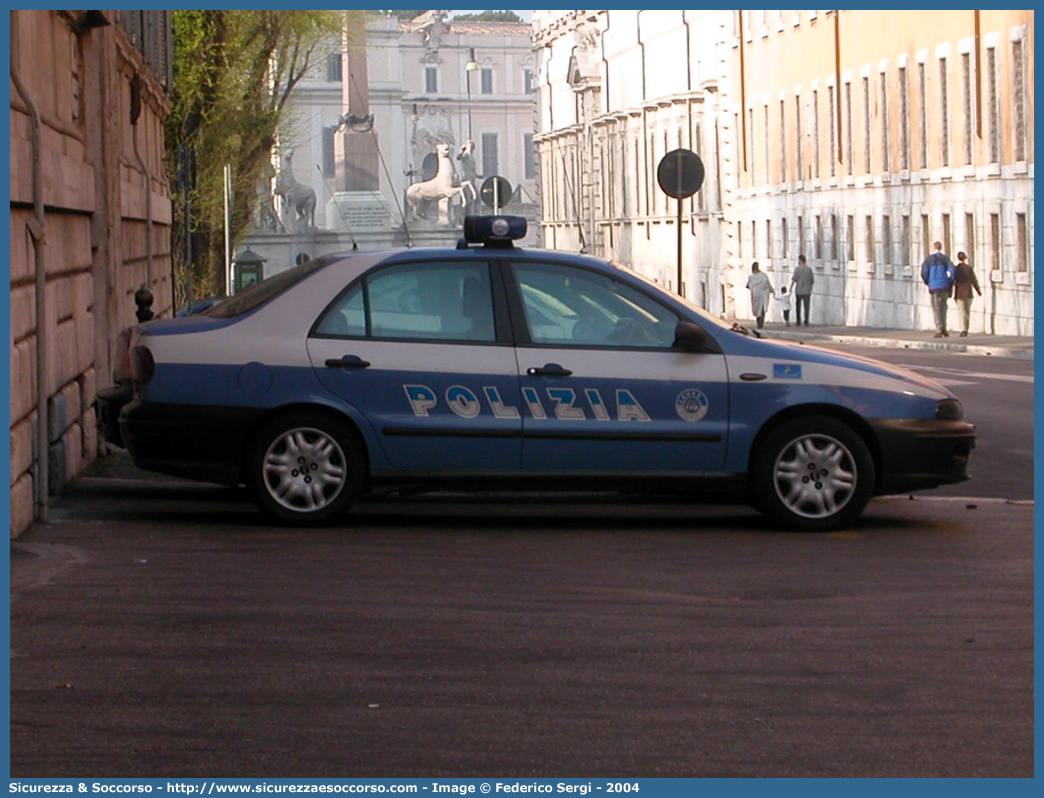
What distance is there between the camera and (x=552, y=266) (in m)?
11.5

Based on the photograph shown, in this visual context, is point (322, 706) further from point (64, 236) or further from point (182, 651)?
point (64, 236)

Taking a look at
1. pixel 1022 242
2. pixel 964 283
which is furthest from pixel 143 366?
pixel 964 283

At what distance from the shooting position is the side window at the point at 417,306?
37.4ft

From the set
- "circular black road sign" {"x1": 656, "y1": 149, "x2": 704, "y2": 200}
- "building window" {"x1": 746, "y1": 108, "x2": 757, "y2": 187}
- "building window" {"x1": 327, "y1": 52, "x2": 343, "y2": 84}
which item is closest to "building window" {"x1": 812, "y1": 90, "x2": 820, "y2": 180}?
"building window" {"x1": 746, "y1": 108, "x2": 757, "y2": 187}

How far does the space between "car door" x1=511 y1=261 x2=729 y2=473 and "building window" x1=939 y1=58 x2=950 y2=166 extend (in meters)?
36.7

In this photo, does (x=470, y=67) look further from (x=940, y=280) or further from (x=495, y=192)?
(x=495, y=192)

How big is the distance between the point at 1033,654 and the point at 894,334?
3929 cm

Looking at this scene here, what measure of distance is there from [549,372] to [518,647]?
3596 mm

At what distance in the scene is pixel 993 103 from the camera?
43625mm

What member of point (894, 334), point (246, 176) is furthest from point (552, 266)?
point (894, 334)

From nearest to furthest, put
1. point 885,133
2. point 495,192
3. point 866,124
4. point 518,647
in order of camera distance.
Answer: point 518,647, point 495,192, point 885,133, point 866,124

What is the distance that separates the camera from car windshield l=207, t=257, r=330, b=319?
11508 mm

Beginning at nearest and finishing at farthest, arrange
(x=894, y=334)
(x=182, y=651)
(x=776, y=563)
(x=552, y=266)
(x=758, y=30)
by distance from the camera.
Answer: (x=182, y=651) → (x=776, y=563) → (x=552, y=266) → (x=894, y=334) → (x=758, y=30)

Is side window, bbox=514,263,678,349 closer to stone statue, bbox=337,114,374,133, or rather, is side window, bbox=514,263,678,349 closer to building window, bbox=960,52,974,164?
building window, bbox=960,52,974,164
